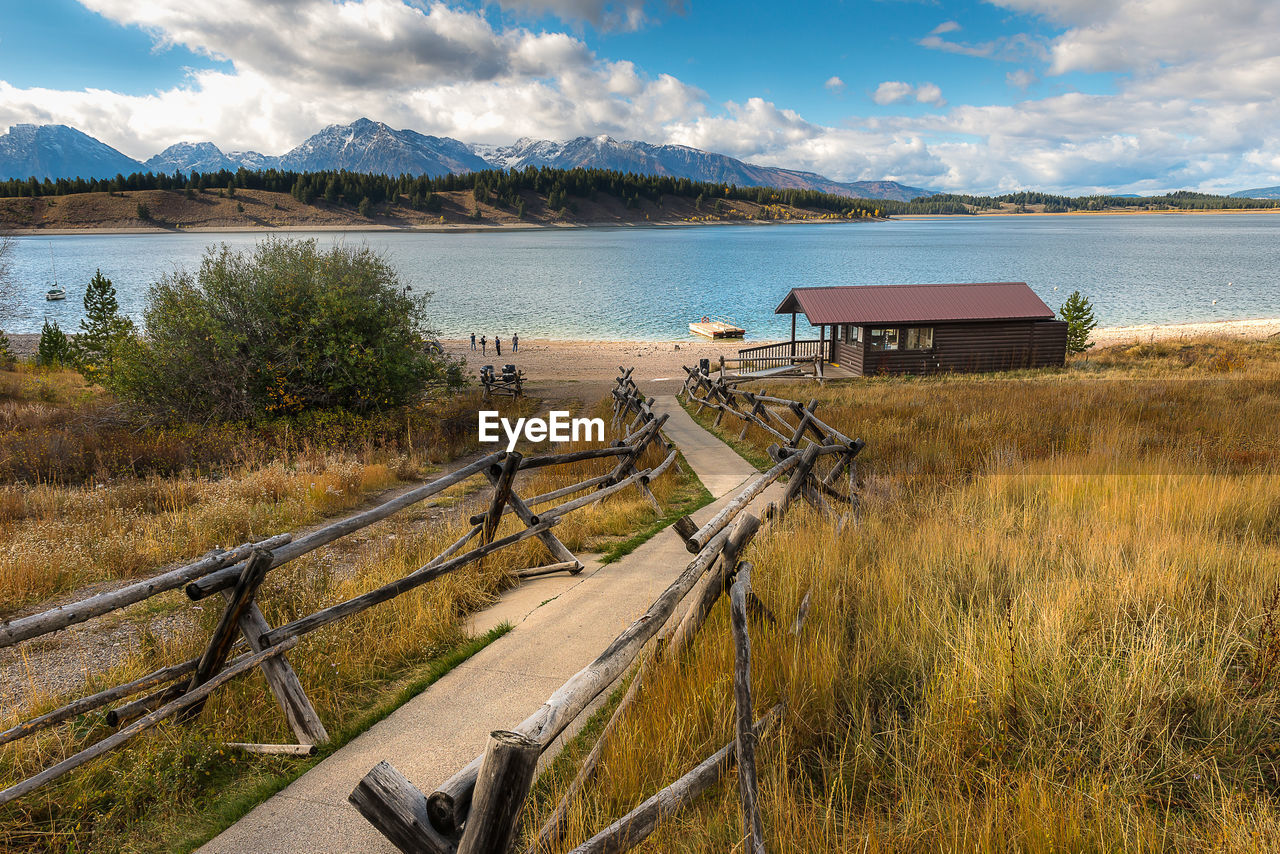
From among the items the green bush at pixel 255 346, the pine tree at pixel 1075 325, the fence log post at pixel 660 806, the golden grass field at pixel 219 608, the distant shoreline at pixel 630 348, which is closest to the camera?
the fence log post at pixel 660 806

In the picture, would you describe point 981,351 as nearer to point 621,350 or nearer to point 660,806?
point 621,350

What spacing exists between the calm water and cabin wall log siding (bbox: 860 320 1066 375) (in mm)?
23912

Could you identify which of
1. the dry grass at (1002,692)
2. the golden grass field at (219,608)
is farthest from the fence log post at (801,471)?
the golden grass field at (219,608)

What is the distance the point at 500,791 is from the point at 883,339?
3298 centimetres

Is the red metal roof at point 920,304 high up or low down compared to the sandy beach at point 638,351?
up

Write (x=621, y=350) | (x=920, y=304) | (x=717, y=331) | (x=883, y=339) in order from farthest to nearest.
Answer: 1. (x=717, y=331)
2. (x=621, y=350)
3. (x=920, y=304)
4. (x=883, y=339)

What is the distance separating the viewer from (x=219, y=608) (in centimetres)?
584

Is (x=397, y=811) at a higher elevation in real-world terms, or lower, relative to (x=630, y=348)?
higher

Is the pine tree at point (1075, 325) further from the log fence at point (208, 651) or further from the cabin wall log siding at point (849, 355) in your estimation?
the log fence at point (208, 651)

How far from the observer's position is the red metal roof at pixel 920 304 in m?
31.6

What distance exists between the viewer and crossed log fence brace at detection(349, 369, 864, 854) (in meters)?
2.11

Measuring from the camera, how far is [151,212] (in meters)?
159

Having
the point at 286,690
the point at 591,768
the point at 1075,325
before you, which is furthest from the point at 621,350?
the point at 591,768

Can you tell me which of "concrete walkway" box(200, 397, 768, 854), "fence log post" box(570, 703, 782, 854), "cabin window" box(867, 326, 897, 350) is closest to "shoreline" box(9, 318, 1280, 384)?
"cabin window" box(867, 326, 897, 350)
